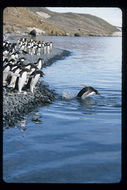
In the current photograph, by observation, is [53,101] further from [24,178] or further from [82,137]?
[24,178]

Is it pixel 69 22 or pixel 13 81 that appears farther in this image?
pixel 69 22

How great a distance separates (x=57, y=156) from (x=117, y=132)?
228cm

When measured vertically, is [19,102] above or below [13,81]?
below

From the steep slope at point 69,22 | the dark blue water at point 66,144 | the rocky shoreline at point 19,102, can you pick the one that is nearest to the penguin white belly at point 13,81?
the rocky shoreline at point 19,102

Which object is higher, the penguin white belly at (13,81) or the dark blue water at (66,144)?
the penguin white belly at (13,81)

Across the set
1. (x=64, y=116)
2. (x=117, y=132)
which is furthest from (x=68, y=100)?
(x=117, y=132)

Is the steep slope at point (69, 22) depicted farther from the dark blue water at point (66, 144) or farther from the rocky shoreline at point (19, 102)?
the dark blue water at point (66, 144)

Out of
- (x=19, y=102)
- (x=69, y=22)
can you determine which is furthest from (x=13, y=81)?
(x=69, y=22)

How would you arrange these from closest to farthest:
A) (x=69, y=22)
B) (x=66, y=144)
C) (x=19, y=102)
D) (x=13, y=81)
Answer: (x=66, y=144) < (x=19, y=102) < (x=13, y=81) < (x=69, y=22)

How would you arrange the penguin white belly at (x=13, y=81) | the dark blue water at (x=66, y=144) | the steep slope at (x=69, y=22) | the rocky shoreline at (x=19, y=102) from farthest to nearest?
the steep slope at (x=69, y=22) → the penguin white belly at (x=13, y=81) → the rocky shoreline at (x=19, y=102) → the dark blue water at (x=66, y=144)

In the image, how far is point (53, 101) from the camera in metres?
9.87

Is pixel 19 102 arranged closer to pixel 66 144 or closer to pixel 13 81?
pixel 13 81

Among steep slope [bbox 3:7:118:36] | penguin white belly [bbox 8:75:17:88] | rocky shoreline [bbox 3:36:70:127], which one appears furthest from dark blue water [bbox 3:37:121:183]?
steep slope [bbox 3:7:118:36]

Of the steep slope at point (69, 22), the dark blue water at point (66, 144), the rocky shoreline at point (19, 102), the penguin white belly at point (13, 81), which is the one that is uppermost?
the steep slope at point (69, 22)
